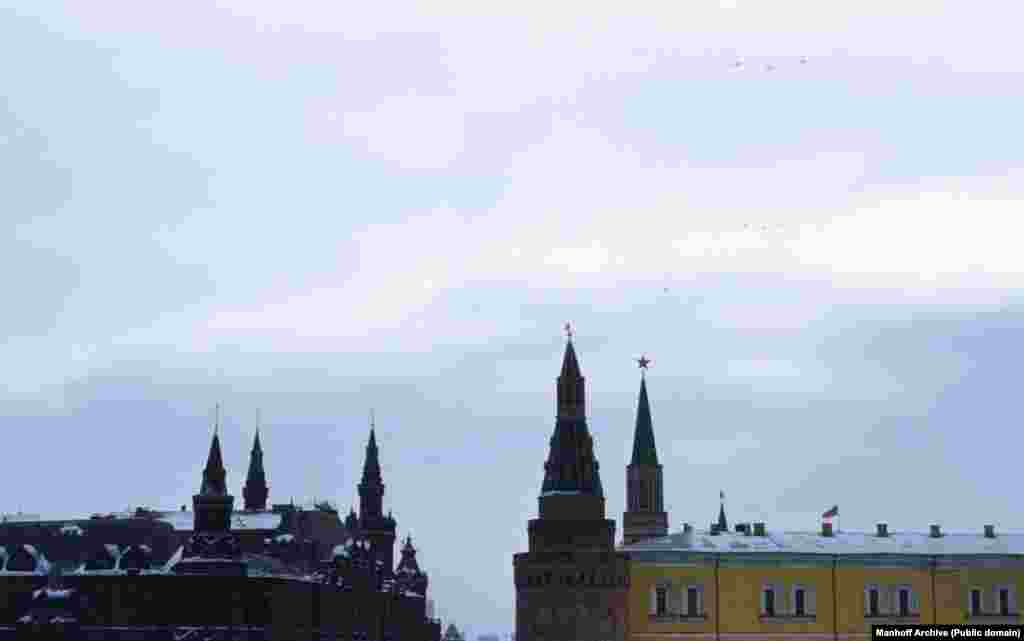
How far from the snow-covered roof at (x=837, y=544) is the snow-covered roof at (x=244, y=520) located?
839 inches

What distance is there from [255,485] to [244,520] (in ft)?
32.5

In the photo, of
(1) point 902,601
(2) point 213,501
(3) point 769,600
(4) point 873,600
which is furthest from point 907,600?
(2) point 213,501

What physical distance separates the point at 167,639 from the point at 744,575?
3123cm

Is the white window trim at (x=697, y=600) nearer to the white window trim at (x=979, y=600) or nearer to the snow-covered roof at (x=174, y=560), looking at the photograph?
the white window trim at (x=979, y=600)

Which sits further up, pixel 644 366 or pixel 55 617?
pixel 644 366

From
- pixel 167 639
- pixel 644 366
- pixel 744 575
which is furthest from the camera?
pixel 644 366

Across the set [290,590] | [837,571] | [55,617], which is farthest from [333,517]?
[837,571]

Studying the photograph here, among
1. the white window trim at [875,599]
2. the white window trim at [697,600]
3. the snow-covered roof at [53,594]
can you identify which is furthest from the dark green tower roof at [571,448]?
the snow-covered roof at [53,594]

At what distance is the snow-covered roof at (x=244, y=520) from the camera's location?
10912 centimetres

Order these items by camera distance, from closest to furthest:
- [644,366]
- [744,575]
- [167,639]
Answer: [167,639] → [744,575] → [644,366]

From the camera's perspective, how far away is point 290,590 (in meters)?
99.3

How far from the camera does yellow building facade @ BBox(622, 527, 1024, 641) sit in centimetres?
10081

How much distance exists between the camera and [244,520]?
110 m

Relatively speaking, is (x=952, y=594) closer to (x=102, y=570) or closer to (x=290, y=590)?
(x=290, y=590)
